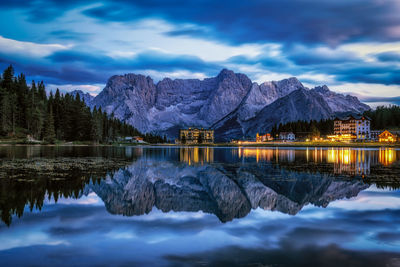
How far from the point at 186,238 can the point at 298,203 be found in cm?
978

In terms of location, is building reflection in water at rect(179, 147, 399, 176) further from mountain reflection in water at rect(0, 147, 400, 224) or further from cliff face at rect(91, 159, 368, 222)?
cliff face at rect(91, 159, 368, 222)

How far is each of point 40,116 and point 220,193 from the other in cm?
13246

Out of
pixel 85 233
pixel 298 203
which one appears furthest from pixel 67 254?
pixel 298 203

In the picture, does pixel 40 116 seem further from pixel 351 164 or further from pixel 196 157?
pixel 351 164

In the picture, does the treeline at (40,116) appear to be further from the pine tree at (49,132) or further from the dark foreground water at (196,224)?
the dark foreground water at (196,224)

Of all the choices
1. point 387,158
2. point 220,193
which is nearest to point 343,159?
point 387,158

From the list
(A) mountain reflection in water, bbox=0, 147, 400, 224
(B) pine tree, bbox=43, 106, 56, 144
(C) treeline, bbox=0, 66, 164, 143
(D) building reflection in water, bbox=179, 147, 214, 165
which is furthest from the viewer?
(B) pine tree, bbox=43, 106, 56, 144

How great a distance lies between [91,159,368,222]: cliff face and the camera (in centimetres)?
1930

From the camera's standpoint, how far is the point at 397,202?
21.2 m

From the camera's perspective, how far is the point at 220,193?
23859mm

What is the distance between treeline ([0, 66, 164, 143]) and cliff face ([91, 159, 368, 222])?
386 ft

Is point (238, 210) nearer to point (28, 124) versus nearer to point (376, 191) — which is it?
point (376, 191)

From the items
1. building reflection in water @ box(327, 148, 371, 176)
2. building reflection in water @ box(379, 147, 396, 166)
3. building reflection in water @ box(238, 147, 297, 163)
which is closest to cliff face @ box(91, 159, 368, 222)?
building reflection in water @ box(327, 148, 371, 176)

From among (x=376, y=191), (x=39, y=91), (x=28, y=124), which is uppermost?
(x=39, y=91)
